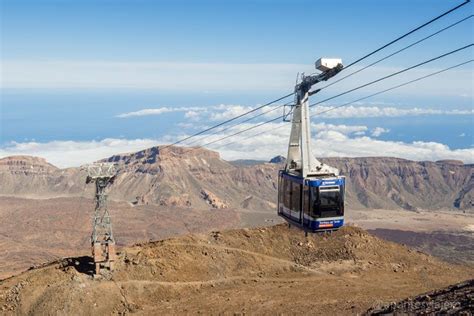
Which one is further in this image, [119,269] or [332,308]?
[119,269]

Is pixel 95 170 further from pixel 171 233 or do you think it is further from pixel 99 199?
pixel 171 233

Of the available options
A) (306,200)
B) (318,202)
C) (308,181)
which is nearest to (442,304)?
(318,202)

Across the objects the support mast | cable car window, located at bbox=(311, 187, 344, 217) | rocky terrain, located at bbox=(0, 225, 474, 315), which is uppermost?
the support mast

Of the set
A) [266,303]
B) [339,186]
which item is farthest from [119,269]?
[339,186]

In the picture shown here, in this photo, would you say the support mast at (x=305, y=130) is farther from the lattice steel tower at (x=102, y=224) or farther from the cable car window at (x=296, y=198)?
the lattice steel tower at (x=102, y=224)

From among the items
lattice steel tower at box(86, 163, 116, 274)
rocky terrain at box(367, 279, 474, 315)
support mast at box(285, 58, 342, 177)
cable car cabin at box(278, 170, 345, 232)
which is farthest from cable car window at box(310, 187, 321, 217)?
lattice steel tower at box(86, 163, 116, 274)

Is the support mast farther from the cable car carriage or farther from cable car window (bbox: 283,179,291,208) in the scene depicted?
cable car window (bbox: 283,179,291,208)

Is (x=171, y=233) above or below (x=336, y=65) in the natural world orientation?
below

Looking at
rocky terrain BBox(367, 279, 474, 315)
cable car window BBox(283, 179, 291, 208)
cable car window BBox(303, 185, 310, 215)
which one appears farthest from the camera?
cable car window BBox(283, 179, 291, 208)
